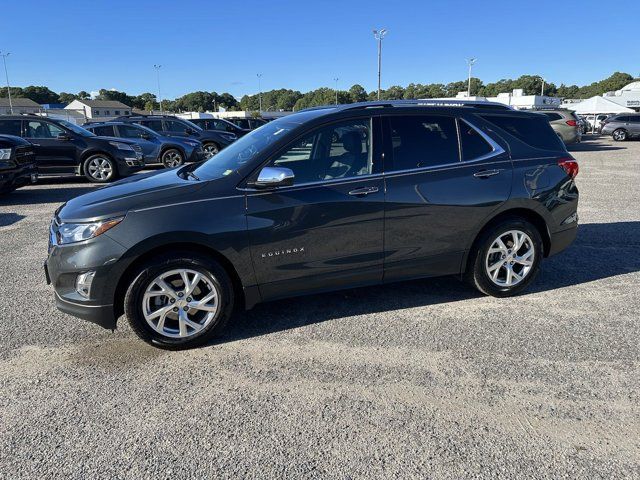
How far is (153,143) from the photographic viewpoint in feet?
47.4

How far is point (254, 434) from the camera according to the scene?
2.63 m

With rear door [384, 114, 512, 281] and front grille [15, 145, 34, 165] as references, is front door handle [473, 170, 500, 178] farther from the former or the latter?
front grille [15, 145, 34, 165]

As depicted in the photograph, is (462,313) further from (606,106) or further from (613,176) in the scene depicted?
(606,106)

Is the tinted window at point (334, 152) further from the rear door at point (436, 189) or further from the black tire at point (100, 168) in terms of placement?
the black tire at point (100, 168)

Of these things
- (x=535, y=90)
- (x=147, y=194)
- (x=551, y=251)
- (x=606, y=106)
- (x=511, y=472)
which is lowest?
(x=511, y=472)

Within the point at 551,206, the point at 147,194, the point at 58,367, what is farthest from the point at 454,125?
the point at 58,367

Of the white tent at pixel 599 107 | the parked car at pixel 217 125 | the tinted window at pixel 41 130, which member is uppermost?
the white tent at pixel 599 107

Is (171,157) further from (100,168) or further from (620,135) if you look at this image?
(620,135)

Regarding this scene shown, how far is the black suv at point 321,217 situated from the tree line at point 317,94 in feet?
346

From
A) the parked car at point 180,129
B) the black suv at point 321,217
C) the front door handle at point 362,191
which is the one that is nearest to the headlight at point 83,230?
the black suv at point 321,217

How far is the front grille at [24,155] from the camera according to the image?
8.91 m

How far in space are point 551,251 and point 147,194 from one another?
3706 millimetres

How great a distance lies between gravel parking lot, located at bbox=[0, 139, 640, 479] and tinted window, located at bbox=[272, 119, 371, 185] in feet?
4.11

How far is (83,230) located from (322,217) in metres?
1.73
